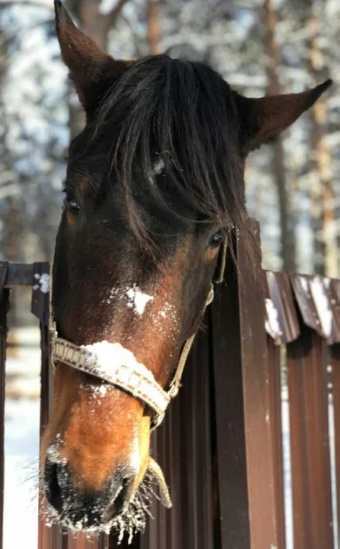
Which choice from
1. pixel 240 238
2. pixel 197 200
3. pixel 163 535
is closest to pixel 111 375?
pixel 197 200

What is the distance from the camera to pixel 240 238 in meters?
1.82

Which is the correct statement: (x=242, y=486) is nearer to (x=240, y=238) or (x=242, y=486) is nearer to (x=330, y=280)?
(x=240, y=238)

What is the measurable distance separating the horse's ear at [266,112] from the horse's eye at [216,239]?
40cm

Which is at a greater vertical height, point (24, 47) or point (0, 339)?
point (24, 47)

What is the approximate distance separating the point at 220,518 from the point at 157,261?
1006mm

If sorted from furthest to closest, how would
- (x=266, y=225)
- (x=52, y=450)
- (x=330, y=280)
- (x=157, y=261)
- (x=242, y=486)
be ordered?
(x=266, y=225) < (x=330, y=280) < (x=242, y=486) < (x=157, y=261) < (x=52, y=450)

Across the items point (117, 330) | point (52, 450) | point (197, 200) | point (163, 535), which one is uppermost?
point (197, 200)

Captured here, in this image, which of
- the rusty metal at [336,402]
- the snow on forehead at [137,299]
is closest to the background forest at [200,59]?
the rusty metal at [336,402]

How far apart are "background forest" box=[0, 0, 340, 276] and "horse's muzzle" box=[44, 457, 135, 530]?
6.58 meters

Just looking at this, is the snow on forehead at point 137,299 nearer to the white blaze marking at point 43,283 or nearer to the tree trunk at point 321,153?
the white blaze marking at point 43,283

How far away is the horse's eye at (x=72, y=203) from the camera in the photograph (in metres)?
1.48

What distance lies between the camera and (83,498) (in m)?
1.15

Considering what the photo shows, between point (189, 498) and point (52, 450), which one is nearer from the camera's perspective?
point (52, 450)

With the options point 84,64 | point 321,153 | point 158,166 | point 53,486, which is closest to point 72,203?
point 158,166
